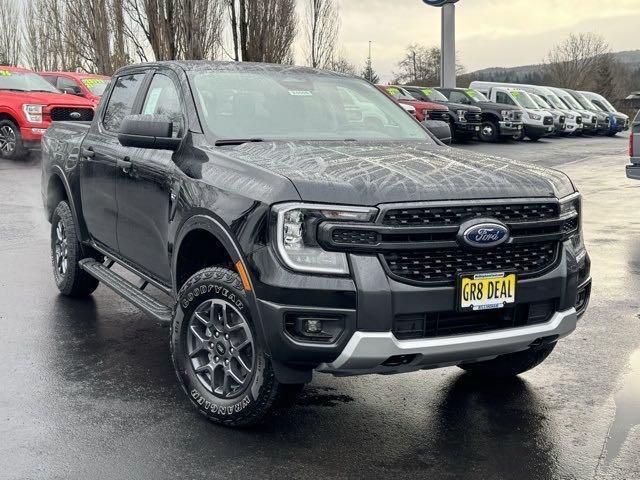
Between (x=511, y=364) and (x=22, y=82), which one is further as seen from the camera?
(x=22, y=82)

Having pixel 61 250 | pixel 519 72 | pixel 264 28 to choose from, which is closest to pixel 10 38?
pixel 264 28

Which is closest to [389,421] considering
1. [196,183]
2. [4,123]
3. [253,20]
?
[196,183]

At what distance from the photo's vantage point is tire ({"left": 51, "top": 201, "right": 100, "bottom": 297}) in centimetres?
648

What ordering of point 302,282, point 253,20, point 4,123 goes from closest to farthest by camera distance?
point 302,282 → point 4,123 → point 253,20

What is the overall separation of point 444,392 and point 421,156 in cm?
131

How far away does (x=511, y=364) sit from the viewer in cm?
480

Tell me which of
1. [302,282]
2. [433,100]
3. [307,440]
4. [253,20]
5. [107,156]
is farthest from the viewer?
[253,20]

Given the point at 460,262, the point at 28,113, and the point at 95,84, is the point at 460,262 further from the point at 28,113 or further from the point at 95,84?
the point at 95,84

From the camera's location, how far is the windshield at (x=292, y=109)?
4852 millimetres

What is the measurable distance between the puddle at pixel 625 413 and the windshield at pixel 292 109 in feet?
6.17

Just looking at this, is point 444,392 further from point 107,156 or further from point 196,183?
point 107,156

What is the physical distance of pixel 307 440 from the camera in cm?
402

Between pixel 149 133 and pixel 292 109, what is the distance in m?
0.93

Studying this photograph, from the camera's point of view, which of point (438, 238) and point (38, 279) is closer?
point (438, 238)
